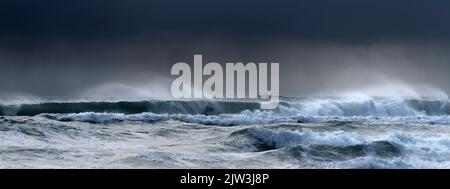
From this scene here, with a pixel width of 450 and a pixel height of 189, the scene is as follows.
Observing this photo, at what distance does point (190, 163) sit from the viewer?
1345 centimetres

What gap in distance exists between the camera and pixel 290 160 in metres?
14.2

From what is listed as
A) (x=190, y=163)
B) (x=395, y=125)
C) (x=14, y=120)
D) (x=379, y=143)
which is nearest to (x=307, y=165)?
(x=190, y=163)

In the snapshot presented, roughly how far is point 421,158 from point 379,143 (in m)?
1.82
